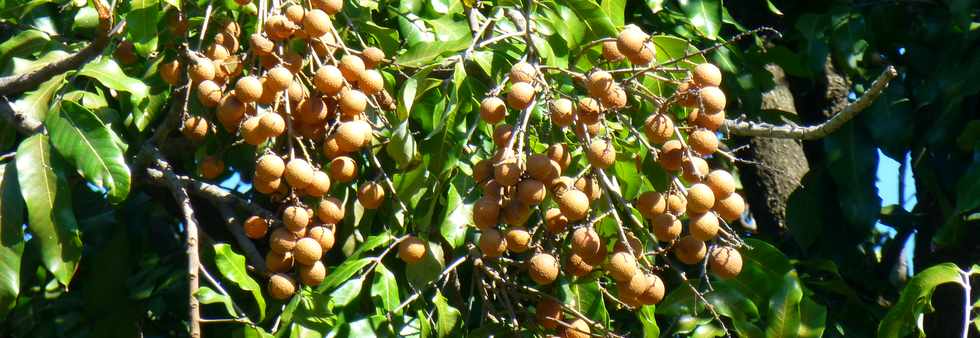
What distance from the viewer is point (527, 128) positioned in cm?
126

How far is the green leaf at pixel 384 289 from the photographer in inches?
53.5

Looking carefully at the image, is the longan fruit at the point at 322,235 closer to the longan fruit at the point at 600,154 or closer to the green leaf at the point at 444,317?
the green leaf at the point at 444,317

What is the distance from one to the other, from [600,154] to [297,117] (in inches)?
12.8

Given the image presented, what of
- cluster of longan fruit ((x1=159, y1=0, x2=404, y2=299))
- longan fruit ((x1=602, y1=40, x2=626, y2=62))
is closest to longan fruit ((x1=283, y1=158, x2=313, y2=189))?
cluster of longan fruit ((x1=159, y1=0, x2=404, y2=299))

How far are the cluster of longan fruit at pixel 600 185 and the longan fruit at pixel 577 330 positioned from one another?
0.09m

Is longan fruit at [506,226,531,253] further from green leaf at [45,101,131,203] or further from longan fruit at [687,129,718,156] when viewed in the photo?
green leaf at [45,101,131,203]

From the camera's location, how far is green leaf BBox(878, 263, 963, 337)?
4.66 ft

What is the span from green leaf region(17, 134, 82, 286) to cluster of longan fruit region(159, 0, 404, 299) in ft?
0.51

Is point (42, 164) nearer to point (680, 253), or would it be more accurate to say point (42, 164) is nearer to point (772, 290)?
point (680, 253)

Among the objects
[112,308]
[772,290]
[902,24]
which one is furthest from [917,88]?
[112,308]

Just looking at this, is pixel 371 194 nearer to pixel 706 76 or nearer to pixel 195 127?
pixel 195 127

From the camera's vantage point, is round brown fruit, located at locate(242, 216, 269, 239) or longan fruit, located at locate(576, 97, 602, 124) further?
round brown fruit, located at locate(242, 216, 269, 239)

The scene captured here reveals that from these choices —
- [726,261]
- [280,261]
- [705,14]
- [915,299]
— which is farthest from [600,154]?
[705,14]

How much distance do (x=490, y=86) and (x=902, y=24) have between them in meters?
0.88
